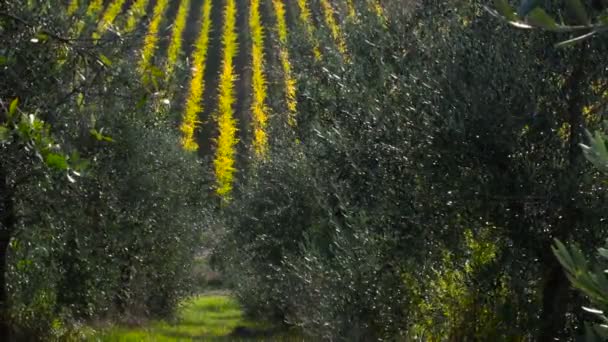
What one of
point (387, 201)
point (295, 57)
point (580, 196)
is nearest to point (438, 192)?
point (387, 201)

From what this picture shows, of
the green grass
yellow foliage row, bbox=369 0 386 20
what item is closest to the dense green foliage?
yellow foliage row, bbox=369 0 386 20

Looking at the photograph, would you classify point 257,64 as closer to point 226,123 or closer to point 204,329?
point 226,123

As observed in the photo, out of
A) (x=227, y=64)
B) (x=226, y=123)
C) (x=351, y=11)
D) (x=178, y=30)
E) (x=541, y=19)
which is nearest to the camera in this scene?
(x=541, y=19)

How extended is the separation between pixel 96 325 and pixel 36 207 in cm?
687

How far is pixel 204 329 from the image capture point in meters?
20.9

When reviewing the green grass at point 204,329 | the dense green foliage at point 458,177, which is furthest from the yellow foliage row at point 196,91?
the dense green foliage at point 458,177

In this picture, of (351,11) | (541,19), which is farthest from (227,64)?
(541,19)

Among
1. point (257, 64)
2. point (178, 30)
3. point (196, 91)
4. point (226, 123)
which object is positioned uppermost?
point (178, 30)

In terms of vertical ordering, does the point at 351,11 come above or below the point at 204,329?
above

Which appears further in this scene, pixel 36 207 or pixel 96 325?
pixel 96 325

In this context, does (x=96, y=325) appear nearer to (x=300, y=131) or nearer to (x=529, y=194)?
(x=300, y=131)

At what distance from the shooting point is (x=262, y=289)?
782 inches

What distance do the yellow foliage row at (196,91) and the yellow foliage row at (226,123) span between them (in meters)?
1.10

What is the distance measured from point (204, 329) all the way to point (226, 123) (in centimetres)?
2254
